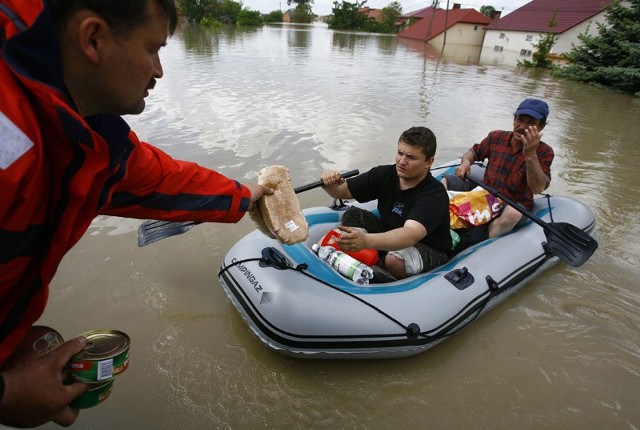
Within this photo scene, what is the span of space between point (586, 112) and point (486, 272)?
9.16m

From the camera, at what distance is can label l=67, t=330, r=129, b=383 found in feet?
3.52

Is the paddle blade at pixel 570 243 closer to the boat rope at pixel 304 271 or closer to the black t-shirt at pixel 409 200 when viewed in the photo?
the black t-shirt at pixel 409 200

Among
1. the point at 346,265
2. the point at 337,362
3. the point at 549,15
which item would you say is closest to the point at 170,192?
the point at 346,265

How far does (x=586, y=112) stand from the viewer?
31.4 feet

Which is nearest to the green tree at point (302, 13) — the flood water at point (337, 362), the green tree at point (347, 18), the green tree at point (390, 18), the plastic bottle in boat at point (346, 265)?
the green tree at point (347, 18)

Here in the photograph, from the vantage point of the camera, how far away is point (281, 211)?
214 centimetres

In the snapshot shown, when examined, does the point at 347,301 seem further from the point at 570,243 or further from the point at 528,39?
the point at 528,39

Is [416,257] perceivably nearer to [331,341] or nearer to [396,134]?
[331,341]

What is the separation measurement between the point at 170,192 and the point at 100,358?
797 millimetres

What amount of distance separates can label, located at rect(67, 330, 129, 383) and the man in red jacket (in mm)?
38

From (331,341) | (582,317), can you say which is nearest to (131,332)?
(331,341)

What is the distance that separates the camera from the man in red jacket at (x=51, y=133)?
2.49ft

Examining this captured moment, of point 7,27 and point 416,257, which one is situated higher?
point 7,27

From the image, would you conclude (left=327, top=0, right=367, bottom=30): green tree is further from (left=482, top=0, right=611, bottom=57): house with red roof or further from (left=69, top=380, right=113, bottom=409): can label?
(left=69, top=380, right=113, bottom=409): can label
